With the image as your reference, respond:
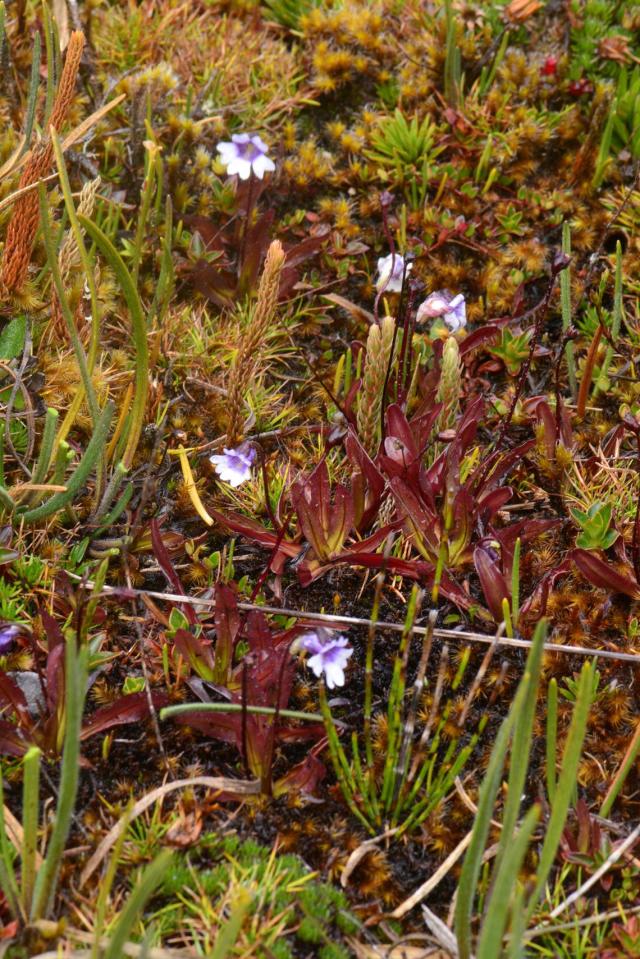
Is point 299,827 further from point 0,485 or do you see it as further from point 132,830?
point 0,485

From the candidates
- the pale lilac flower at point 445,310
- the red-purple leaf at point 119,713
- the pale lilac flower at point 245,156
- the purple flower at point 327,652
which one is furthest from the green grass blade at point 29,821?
the pale lilac flower at point 245,156

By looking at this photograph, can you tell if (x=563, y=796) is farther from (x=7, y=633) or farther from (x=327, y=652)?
(x=7, y=633)

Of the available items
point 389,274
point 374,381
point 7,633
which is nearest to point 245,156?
point 389,274

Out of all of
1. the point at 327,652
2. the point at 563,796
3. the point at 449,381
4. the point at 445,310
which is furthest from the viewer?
the point at 445,310

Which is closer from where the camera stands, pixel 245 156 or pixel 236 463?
pixel 236 463

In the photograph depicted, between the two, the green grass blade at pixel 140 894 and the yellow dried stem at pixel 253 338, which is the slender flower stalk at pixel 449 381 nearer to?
the yellow dried stem at pixel 253 338

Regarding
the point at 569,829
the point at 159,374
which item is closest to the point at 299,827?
the point at 569,829

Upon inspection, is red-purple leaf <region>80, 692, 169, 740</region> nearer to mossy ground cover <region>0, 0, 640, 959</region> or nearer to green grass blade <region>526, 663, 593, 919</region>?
mossy ground cover <region>0, 0, 640, 959</region>

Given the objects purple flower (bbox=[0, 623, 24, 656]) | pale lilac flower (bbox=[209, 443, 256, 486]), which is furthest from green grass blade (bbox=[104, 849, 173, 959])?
pale lilac flower (bbox=[209, 443, 256, 486])
